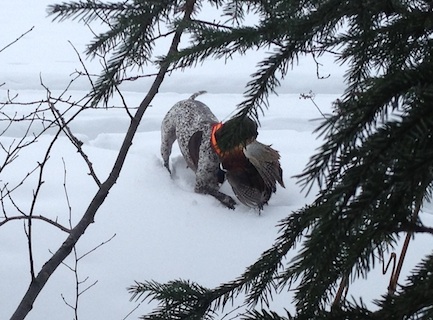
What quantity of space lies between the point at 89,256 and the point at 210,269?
2.08ft

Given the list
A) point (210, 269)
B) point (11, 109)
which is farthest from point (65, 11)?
point (11, 109)

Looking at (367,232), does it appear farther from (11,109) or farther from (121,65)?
(11,109)

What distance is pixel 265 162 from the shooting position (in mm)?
3680

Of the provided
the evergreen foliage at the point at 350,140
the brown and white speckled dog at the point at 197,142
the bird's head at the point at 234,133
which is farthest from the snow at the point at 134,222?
the bird's head at the point at 234,133

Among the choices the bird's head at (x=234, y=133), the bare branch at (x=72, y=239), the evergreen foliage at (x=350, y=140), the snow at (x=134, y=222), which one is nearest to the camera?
the evergreen foliage at (x=350, y=140)

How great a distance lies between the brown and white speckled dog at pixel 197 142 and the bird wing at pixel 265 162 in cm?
26

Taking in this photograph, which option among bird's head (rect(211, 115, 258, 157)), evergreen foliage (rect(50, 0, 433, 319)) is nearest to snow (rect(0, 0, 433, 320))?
evergreen foliage (rect(50, 0, 433, 319))

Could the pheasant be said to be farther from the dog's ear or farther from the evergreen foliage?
the evergreen foliage

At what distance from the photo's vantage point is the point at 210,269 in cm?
316

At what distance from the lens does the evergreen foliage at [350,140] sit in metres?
0.63

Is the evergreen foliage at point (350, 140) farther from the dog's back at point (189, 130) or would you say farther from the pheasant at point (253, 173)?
the dog's back at point (189, 130)

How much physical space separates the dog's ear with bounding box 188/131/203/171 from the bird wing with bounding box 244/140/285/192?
385 millimetres

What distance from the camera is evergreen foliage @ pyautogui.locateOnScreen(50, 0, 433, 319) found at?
24.8 inches

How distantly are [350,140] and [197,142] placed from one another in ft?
10.8
